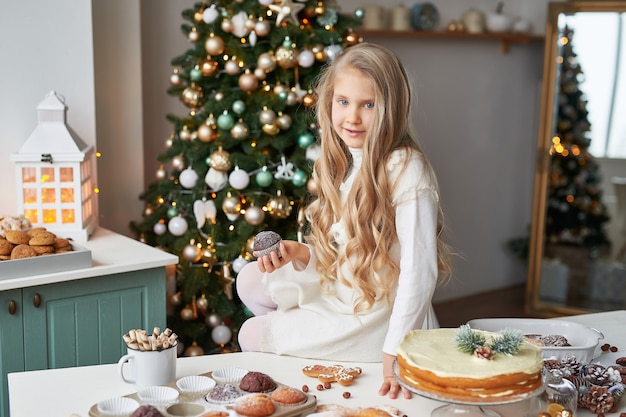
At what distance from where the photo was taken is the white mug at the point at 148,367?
1630 mm

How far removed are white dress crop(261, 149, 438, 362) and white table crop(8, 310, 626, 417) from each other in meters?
0.05

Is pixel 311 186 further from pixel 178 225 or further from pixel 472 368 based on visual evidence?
pixel 472 368

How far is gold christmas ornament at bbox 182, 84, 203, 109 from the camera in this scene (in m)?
3.11

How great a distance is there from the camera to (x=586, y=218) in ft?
16.0

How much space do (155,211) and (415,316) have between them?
168 centimetres

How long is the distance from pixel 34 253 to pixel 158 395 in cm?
100

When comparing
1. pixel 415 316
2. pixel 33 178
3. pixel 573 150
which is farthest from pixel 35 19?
pixel 573 150

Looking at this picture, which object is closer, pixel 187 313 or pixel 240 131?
pixel 240 131

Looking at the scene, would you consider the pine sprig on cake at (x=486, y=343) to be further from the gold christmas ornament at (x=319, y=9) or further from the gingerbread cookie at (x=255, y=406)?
the gold christmas ornament at (x=319, y=9)

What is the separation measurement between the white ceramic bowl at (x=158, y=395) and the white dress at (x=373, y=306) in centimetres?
40

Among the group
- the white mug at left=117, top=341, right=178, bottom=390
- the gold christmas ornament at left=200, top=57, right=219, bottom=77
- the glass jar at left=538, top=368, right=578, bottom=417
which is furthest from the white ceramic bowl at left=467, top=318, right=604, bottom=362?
the gold christmas ornament at left=200, top=57, right=219, bottom=77

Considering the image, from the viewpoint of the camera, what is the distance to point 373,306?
6.56 ft

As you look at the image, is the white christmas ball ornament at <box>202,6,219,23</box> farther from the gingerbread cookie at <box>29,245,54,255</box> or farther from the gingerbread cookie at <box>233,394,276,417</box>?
the gingerbread cookie at <box>233,394,276,417</box>

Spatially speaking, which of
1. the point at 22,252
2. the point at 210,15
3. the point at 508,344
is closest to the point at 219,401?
the point at 508,344
